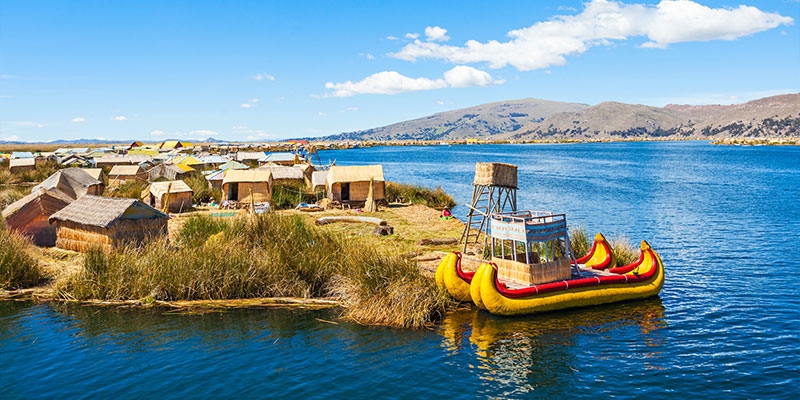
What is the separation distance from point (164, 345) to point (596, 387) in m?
9.08

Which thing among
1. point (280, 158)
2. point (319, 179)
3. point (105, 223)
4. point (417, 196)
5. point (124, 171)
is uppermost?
point (280, 158)

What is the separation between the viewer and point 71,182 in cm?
3469

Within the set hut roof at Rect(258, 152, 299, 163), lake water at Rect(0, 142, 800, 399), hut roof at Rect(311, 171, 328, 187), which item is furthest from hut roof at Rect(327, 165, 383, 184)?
hut roof at Rect(258, 152, 299, 163)

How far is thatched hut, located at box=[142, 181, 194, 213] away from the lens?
106ft

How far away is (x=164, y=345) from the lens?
13172mm

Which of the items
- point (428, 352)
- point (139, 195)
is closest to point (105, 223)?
point (428, 352)

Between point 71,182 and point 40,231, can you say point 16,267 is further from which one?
point 71,182

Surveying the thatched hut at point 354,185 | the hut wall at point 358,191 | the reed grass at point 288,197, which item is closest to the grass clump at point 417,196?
the hut wall at point 358,191

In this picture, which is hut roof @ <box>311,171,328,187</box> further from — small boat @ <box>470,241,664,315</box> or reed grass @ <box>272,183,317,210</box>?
small boat @ <box>470,241,664,315</box>

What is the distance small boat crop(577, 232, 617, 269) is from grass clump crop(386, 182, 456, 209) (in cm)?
1886

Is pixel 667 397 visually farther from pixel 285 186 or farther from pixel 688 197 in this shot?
pixel 688 197

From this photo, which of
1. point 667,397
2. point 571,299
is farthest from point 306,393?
point 571,299

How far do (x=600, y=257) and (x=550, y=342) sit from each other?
19.9ft

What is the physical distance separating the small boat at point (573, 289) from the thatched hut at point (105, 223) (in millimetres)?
10905
